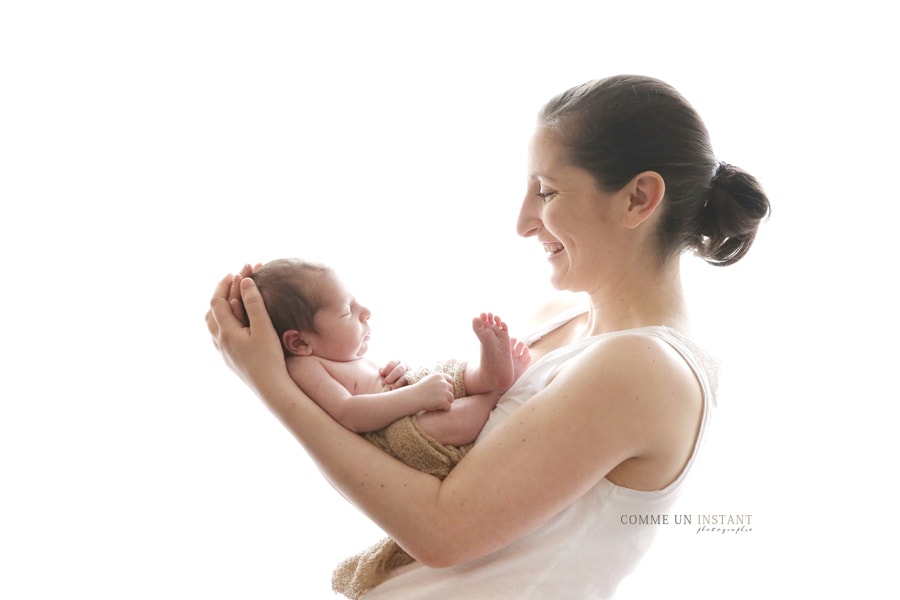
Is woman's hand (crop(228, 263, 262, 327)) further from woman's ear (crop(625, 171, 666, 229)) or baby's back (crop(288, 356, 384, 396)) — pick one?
woman's ear (crop(625, 171, 666, 229))

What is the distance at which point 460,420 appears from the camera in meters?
1.32

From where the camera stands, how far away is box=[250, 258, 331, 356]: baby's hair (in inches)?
53.6

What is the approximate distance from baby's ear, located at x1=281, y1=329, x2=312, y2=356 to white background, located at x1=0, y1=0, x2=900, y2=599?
25.5 inches

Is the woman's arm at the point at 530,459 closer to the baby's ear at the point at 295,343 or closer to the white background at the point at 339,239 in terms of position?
the baby's ear at the point at 295,343

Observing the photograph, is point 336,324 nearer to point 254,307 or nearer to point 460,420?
point 254,307

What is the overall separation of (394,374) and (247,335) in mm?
243

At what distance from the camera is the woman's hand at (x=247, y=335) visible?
1304mm

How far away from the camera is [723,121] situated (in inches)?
78.8

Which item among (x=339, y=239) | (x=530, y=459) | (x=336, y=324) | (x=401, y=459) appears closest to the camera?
(x=530, y=459)

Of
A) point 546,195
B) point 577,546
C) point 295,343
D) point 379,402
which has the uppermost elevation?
point 546,195

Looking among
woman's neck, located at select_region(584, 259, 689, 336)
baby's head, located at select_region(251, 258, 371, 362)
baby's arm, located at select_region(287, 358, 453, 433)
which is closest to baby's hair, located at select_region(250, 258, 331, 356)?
baby's head, located at select_region(251, 258, 371, 362)

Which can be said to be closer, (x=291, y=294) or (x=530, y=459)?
(x=530, y=459)

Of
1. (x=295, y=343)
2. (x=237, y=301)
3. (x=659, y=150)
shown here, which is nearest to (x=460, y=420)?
(x=295, y=343)

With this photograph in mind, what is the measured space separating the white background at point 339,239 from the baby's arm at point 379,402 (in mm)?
704
